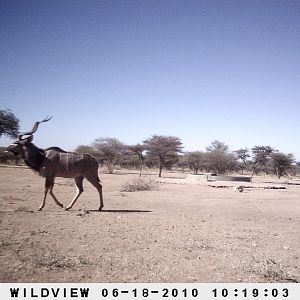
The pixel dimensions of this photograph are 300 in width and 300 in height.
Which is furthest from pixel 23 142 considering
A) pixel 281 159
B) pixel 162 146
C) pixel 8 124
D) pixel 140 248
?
pixel 281 159

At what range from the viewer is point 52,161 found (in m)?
9.80

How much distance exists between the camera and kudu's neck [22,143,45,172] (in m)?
9.55

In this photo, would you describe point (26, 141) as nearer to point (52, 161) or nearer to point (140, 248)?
point (52, 161)

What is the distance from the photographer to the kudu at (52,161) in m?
9.54

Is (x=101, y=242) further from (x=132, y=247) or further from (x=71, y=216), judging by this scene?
(x=71, y=216)

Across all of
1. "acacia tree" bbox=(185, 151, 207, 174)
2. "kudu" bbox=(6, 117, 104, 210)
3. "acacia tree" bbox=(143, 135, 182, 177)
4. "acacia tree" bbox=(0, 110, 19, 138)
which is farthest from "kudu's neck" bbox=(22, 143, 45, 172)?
"acacia tree" bbox=(185, 151, 207, 174)

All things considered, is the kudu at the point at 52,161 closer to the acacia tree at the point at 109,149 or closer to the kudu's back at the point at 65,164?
the kudu's back at the point at 65,164

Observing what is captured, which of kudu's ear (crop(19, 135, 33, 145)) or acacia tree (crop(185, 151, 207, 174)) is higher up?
acacia tree (crop(185, 151, 207, 174))

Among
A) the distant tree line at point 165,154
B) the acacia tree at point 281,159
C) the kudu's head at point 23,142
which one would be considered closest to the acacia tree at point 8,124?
the distant tree line at point 165,154

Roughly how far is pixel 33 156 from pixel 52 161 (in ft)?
1.78

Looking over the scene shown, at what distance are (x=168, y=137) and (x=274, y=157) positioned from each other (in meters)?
20.4

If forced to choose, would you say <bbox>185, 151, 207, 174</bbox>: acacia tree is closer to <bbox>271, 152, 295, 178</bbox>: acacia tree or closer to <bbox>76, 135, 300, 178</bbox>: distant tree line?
<bbox>76, 135, 300, 178</bbox>: distant tree line

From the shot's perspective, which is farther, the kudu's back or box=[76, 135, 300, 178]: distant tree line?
box=[76, 135, 300, 178]: distant tree line

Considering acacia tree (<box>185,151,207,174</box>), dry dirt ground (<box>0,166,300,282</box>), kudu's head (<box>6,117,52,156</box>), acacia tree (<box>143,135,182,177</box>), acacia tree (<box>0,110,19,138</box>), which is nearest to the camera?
dry dirt ground (<box>0,166,300,282</box>)
